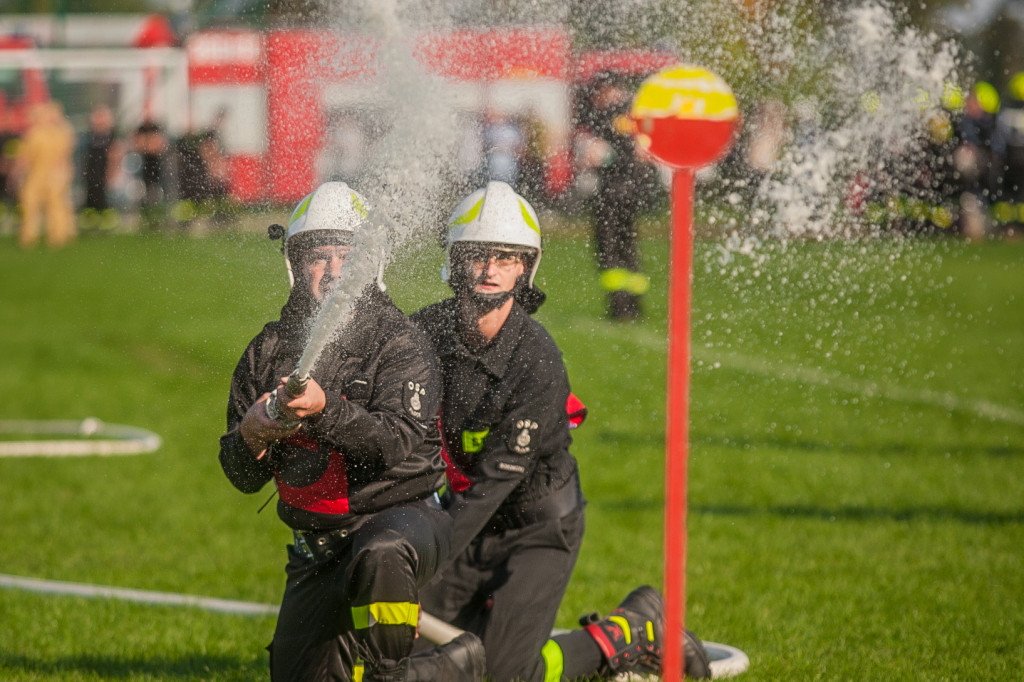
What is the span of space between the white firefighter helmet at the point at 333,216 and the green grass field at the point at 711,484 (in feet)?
0.65

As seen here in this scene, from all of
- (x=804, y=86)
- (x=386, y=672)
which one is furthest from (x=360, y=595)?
(x=804, y=86)

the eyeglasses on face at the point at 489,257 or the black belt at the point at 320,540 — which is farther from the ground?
the eyeglasses on face at the point at 489,257

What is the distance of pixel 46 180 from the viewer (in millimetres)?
28875

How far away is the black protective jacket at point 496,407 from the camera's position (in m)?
4.87

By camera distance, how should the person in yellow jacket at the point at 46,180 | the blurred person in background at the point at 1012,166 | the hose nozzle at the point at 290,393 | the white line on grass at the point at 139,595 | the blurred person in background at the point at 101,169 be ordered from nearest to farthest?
the hose nozzle at the point at 290,393 → the white line on grass at the point at 139,595 → the blurred person in background at the point at 1012,166 → the blurred person in background at the point at 101,169 → the person in yellow jacket at the point at 46,180

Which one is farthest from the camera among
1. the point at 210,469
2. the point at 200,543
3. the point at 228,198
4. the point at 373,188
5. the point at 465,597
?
the point at 210,469

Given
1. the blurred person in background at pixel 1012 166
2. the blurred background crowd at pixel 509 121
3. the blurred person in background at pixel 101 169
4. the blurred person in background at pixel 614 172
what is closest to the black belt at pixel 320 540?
the blurred background crowd at pixel 509 121

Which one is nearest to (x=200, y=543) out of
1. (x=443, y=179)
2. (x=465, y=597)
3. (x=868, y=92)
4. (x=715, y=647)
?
(x=465, y=597)

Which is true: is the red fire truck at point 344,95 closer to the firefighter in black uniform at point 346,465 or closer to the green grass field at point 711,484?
the firefighter in black uniform at point 346,465

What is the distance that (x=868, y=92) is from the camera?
607cm

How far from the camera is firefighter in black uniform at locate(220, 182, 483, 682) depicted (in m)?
4.01

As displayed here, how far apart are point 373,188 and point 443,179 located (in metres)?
0.47

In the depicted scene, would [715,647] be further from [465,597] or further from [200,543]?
[200,543]

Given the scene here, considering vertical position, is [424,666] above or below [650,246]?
below
